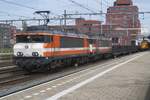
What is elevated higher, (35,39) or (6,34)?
(6,34)

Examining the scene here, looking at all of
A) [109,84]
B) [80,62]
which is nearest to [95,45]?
[80,62]

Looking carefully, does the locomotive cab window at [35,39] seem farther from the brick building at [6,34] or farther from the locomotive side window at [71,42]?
the brick building at [6,34]

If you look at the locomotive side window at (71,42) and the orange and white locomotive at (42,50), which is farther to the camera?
the locomotive side window at (71,42)

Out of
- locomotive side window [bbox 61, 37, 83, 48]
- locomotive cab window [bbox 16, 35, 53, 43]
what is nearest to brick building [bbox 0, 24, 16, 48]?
locomotive side window [bbox 61, 37, 83, 48]

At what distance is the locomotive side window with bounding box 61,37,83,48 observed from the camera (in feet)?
87.5

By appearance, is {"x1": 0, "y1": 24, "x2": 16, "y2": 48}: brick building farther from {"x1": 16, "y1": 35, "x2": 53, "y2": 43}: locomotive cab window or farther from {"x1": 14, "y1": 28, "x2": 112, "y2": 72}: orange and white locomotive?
{"x1": 16, "y1": 35, "x2": 53, "y2": 43}: locomotive cab window

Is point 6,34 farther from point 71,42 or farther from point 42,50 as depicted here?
point 42,50

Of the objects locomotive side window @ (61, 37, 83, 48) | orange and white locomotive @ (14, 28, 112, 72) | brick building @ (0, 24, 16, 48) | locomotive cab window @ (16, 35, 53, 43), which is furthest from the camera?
brick building @ (0, 24, 16, 48)

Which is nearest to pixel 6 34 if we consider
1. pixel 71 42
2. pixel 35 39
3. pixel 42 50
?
pixel 71 42

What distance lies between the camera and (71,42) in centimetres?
2884

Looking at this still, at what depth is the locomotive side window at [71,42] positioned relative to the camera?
26.7 metres

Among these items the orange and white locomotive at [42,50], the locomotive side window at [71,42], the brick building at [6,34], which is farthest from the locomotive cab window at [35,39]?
the brick building at [6,34]

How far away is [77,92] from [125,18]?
110805 mm

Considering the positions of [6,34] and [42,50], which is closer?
[42,50]
